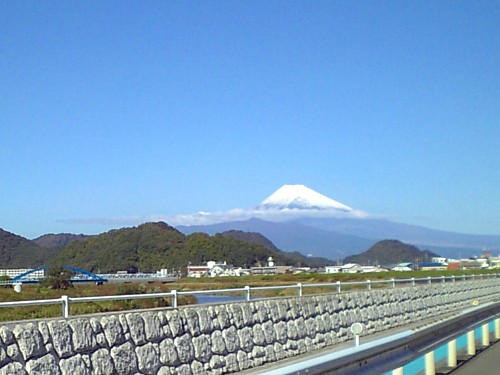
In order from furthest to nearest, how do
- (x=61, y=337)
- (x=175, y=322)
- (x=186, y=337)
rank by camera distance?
(x=186, y=337)
(x=175, y=322)
(x=61, y=337)

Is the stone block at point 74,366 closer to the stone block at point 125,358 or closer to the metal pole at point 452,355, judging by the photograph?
the stone block at point 125,358

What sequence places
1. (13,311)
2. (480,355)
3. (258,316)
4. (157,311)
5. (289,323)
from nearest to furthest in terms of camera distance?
1. (157,311)
2. (13,311)
3. (258,316)
4. (289,323)
5. (480,355)

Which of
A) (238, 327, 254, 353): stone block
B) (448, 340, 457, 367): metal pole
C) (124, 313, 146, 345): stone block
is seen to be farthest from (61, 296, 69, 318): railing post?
(448, 340, 457, 367): metal pole

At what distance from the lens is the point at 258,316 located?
17.2 m

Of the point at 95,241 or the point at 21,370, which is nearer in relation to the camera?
the point at 21,370

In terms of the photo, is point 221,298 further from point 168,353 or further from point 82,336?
point 82,336

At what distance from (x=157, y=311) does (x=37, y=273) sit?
3969 centimetres

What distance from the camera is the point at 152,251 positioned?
118250mm

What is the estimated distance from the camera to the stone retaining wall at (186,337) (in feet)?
34.3

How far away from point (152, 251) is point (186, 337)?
105m

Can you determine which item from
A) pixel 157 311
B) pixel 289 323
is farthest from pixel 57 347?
pixel 289 323

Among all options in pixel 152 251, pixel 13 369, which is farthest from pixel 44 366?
pixel 152 251

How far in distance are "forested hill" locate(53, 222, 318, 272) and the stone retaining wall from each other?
245ft

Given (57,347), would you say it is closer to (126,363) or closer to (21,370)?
(21,370)
